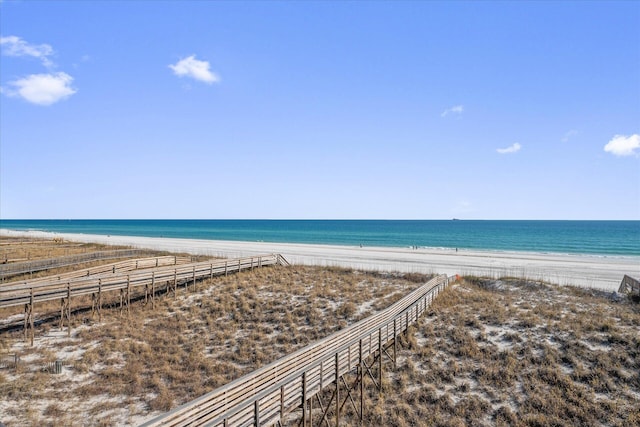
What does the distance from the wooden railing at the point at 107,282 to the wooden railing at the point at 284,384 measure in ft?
52.9

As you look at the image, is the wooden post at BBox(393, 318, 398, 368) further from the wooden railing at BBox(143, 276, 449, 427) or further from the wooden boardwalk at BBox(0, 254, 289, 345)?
the wooden boardwalk at BBox(0, 254, 289, 345)

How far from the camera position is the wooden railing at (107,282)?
69.2ft

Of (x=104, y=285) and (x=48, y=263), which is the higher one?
(x=104, y=285)

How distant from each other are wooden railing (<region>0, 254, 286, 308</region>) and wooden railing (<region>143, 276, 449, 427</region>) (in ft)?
52.9

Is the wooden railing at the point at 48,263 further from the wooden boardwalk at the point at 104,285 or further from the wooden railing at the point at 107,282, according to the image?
the wooden railing at the point at 107,282

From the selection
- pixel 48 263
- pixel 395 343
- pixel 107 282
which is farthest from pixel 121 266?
pixel 395 343

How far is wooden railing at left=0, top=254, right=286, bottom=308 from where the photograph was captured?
21078 millimetres

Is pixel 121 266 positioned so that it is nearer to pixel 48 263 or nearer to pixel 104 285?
pixel 48 263

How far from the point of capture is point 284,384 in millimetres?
10922

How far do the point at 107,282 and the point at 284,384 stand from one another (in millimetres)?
18589

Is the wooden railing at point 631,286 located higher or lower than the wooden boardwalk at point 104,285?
higher

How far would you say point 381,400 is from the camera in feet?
49.8

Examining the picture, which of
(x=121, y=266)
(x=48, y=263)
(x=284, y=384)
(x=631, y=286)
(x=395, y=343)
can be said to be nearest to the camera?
(x=284, y=384)

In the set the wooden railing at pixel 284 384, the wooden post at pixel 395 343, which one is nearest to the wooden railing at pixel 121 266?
the wooden railing at pixel 284 384
